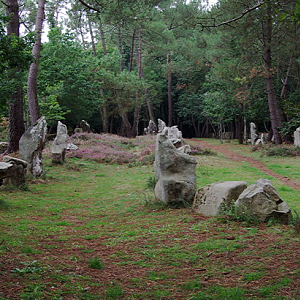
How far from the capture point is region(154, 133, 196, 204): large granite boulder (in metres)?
7.88

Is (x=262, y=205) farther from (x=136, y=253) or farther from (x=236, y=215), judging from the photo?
(x=136, y=253)

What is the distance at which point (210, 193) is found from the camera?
701 centimetres

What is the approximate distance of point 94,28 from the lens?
4441 centimetres

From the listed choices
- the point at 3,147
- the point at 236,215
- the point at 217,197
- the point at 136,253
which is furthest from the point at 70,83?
the point at 136,253

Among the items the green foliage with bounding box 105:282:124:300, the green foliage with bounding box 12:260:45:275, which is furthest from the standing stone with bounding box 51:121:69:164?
the green foliage with bounding box 105:282:124:300

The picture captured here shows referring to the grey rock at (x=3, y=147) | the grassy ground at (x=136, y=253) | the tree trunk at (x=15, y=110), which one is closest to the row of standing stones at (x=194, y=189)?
the grassy ground at (x=136, y=253)

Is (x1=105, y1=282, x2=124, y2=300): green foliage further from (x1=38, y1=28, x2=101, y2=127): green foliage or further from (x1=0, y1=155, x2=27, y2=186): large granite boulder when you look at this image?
(x1=38, y1=28, x2=101, y2=127): green foliage

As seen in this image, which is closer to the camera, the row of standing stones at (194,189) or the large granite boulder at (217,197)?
the row of standing stones at (194,189)

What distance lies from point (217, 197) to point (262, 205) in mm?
950

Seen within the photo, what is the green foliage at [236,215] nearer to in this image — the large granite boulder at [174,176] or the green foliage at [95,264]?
the large granite boulder at [174,176]

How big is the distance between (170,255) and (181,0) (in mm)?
45211

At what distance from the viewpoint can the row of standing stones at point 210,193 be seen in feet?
19.9

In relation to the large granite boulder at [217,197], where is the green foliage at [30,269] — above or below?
below

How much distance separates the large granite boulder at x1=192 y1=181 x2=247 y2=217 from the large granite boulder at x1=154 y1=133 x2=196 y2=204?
0.67 meters
